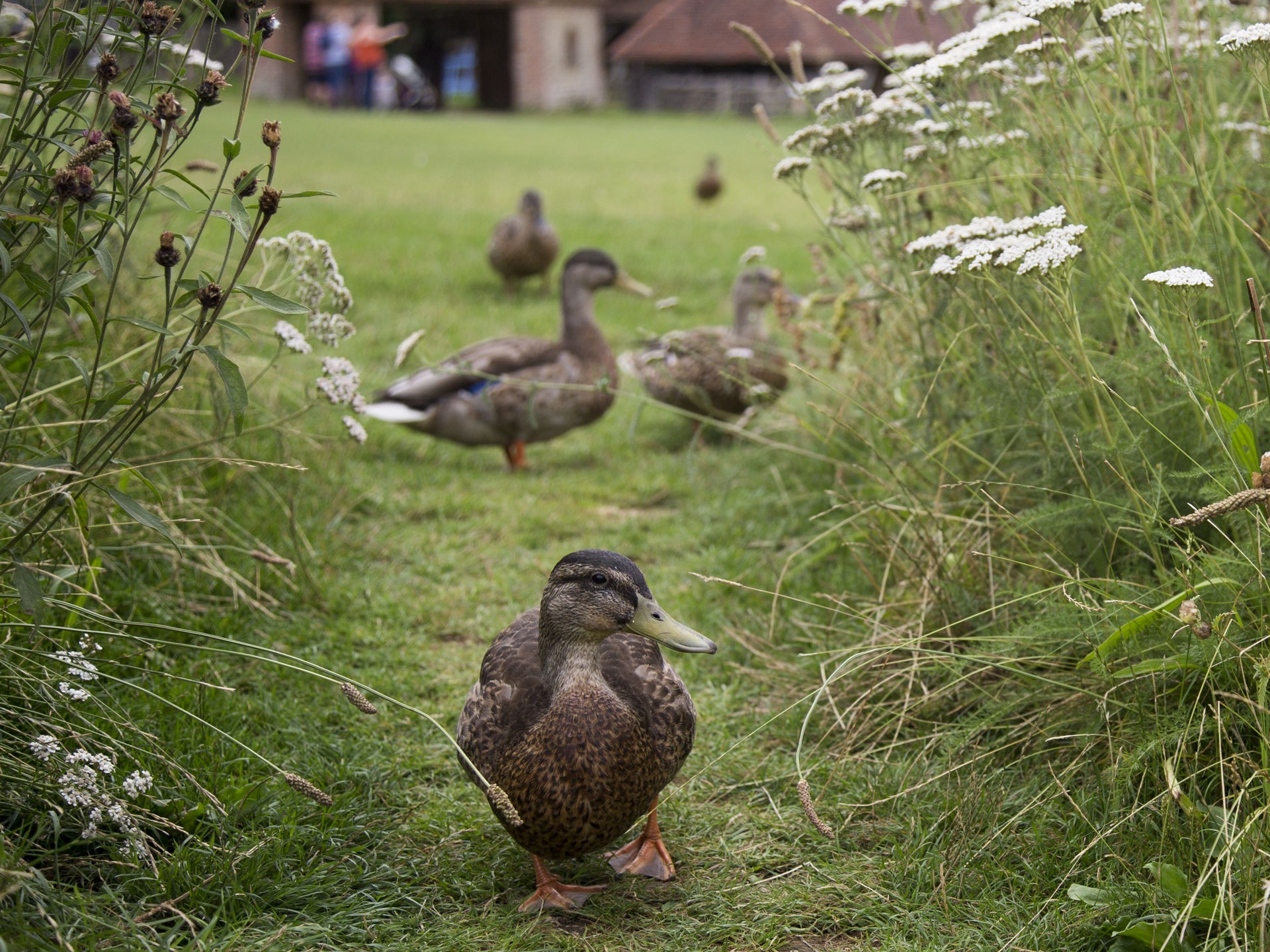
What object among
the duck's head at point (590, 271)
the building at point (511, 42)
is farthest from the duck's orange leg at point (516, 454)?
the building at point (511, 42)

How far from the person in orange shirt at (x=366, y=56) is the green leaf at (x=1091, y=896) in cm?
3158

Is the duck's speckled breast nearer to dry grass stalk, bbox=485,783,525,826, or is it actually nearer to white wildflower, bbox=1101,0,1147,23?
dry grass stalk, bbox=485,783,525,826

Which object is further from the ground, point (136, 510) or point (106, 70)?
point (106, 70)

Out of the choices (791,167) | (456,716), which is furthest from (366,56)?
(456,716)

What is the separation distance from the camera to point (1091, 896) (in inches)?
95.3

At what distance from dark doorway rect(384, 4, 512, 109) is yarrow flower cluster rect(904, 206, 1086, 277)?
38.4 metres

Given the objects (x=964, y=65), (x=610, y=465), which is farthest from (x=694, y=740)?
(x=610, y=465)

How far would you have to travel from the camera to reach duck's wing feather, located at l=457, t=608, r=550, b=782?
2729 millimetres

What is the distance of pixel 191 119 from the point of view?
2.16 m

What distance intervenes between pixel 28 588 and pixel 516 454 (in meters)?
3.73

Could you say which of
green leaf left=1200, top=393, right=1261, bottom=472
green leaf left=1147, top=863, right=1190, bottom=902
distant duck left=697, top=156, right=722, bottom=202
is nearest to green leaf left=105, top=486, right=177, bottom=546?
green leaf left=1147, top=863, right=1190, bottom=902

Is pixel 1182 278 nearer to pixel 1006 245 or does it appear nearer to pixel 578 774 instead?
pixel 1006 245

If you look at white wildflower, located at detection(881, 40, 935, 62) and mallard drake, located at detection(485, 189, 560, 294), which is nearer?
white wildflower, located at detection(881, 40, 935, 62)

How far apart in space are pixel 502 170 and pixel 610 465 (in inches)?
476
